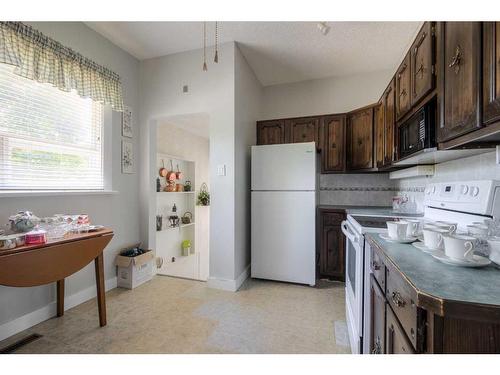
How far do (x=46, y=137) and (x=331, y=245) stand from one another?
3.13m

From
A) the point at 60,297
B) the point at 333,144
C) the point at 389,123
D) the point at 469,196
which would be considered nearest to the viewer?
the point at 469,196

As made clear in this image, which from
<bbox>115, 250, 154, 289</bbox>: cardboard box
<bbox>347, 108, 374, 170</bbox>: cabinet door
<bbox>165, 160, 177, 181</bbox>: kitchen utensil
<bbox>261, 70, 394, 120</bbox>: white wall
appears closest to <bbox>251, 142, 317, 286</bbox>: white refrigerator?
<bbox>347, 108, 374, 170</bbox>: cabinet door

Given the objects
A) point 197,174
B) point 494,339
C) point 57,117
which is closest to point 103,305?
point 57,117

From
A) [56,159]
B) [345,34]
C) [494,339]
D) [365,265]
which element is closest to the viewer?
[494,339]

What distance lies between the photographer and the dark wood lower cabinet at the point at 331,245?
111 inches

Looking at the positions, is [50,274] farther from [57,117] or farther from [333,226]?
[333,226]

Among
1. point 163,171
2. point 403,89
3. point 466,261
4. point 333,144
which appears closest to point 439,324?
point 466,261

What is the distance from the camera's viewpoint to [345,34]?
2.41 meters

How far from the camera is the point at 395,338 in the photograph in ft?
2.72

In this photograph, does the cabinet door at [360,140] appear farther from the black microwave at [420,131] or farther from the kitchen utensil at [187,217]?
the kitchen utensil at [187,217]

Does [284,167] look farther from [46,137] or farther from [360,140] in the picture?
[46,137]

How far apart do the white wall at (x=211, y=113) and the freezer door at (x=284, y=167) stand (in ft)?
1.29

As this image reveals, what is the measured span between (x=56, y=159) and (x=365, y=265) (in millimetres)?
2671

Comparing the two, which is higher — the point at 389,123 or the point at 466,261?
the point at 389,123
